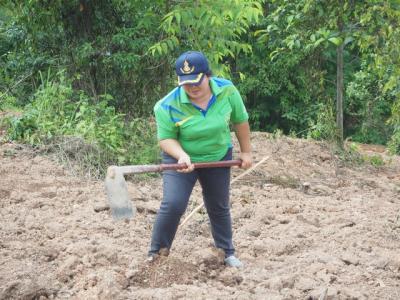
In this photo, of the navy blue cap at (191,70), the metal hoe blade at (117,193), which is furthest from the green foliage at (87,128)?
the navy blue cap at (191,70)

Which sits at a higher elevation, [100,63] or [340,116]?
[100,63]

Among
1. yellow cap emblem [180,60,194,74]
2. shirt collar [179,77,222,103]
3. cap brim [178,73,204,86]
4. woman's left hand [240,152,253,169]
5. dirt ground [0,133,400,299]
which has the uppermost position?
yellow cap emblem [180,60,194,74]

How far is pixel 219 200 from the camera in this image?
426cm

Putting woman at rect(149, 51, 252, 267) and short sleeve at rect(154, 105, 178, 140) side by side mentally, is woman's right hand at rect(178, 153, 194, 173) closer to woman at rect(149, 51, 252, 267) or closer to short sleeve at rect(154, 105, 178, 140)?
woman at rect(149, 51, 252, 267)

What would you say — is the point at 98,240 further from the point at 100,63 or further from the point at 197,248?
the point at 100,63

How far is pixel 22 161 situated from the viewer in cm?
735

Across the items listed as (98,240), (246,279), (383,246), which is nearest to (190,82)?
(246,279)

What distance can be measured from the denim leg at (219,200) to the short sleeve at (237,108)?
0.23 m

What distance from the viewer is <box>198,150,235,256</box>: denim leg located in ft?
13.7

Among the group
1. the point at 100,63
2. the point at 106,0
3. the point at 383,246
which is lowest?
the point at 383,246

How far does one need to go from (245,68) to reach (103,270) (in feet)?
49.7

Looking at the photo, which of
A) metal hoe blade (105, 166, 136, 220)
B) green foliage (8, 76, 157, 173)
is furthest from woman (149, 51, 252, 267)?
green foliage (8, 76, 157, 173)

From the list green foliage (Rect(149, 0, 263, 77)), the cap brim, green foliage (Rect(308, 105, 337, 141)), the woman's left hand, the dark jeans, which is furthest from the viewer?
green foliage (Rect(308, 105, 337, 141))

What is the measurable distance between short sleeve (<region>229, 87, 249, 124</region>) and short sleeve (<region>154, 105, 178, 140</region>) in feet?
1.33
